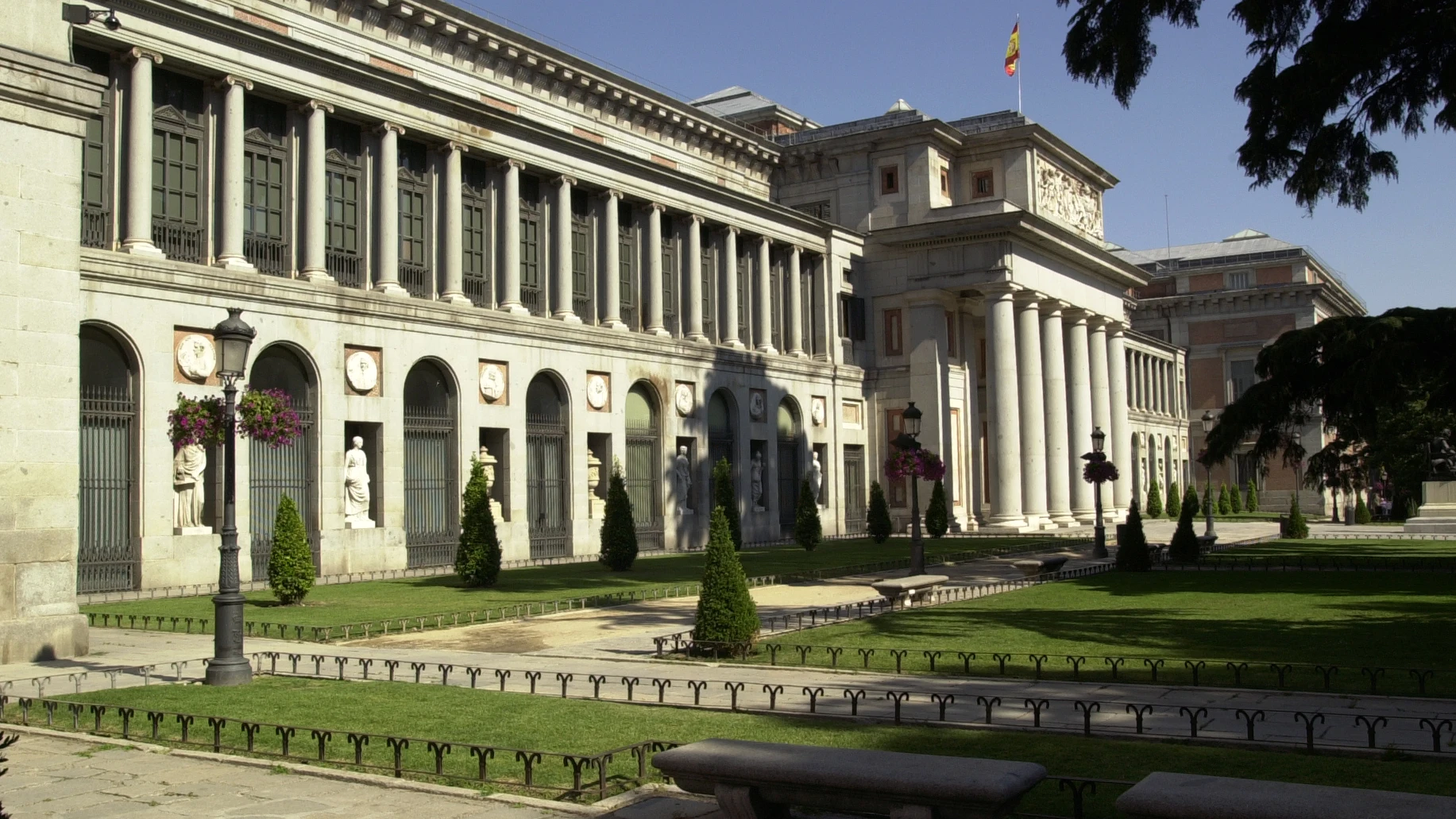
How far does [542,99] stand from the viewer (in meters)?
46.0

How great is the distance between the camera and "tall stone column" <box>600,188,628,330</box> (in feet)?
145

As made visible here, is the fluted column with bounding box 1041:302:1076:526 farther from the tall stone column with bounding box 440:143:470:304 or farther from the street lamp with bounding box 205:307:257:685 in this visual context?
the street lamp with bounding box 205:307:257:685

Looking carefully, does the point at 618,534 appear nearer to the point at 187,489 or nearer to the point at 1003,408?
the point at 187,489

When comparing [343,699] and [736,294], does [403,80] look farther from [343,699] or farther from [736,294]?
[343,699]

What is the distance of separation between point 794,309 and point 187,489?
30619mm

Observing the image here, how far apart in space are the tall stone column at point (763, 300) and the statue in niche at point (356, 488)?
2207 centimetres

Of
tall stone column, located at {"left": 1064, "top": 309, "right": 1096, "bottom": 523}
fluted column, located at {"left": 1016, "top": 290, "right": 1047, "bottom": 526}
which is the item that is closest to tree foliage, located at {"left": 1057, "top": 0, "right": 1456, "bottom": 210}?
fluted column, located at {"left": 1016, "top": 290, "right": 1047, "bottom": 526}

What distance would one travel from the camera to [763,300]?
52750mm

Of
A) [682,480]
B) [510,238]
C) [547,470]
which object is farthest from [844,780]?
[682,480]

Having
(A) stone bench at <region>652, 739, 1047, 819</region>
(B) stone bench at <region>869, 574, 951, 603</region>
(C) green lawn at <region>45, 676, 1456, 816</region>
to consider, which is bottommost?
(C) green lawn at <region>45, 676, 1456, 816</region>

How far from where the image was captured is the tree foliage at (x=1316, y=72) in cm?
1792

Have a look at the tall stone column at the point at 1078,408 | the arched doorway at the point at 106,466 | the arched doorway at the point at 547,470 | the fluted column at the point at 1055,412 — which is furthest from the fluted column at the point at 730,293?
the arched doorway at the point at 106,466

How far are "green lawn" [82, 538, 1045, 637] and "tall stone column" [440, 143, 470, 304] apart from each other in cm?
864

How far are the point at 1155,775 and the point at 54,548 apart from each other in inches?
584
